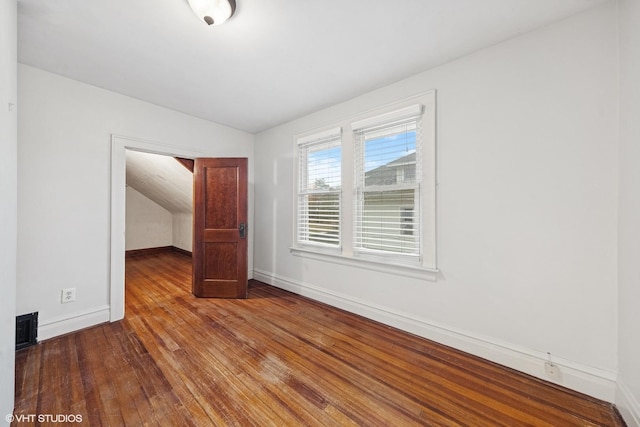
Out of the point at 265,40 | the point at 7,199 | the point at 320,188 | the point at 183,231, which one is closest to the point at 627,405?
the point at 320,188

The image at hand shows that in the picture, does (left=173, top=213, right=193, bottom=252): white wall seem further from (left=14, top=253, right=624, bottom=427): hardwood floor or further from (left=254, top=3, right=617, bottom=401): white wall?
(left=254, top=3, right=617, bottom=401): white wall

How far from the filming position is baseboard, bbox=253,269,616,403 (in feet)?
5.00

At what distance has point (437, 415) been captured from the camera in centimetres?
140

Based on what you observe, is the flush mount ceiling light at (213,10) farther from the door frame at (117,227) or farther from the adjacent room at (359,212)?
the door frame at (117,227)

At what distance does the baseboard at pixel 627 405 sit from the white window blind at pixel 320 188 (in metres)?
2.27

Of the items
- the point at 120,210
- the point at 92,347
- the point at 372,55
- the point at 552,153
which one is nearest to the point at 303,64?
the point at 372,55

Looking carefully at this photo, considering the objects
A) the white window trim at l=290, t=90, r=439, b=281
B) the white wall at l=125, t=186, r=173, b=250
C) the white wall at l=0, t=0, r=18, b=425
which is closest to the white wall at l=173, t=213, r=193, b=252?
the white wall at l=125, t=186, r=173, b=250

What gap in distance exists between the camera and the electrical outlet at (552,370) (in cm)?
163

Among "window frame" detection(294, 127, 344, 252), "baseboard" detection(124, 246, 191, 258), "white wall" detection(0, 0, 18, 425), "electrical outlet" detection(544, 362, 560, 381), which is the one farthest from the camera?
"baseboard" detection(124, 246, 191, 258)

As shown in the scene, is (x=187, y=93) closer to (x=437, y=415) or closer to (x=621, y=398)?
(x=437, y=415)

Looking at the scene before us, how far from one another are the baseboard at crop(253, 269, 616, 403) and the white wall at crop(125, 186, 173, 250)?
5.59 m

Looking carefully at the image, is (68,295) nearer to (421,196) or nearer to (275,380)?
(275,380)

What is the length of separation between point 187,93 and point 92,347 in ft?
Result: 8.43

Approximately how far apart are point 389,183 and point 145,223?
6.56 meters
